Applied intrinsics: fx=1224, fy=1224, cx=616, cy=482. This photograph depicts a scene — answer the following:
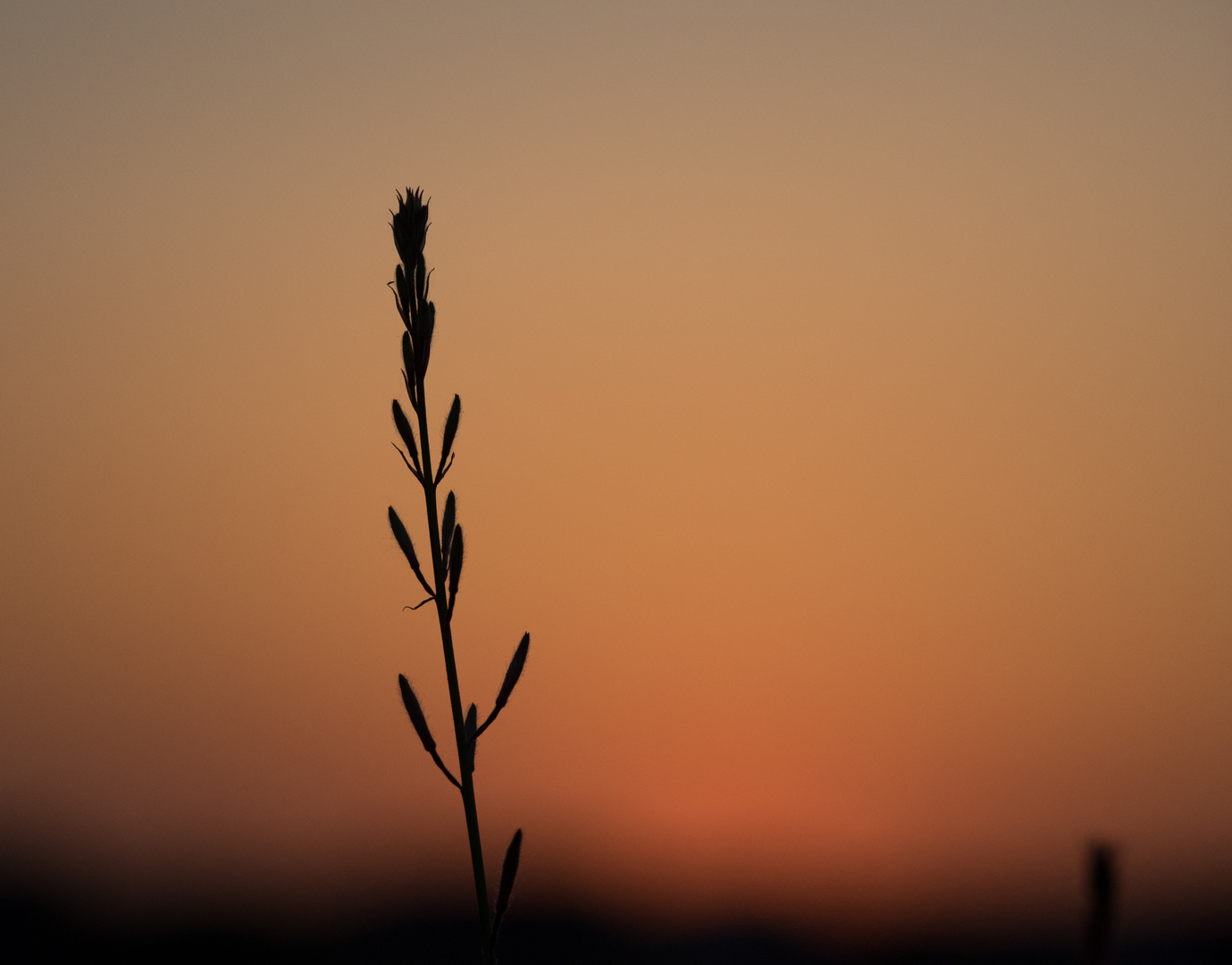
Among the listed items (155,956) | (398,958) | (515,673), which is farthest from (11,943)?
(515,673)

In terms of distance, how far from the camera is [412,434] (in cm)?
269

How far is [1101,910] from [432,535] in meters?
1.82

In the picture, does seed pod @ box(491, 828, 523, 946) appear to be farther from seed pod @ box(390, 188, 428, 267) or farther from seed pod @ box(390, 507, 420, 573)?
seed pod @ box(390, 188, 428, 267)

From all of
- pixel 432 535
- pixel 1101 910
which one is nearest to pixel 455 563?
pixel 432 535

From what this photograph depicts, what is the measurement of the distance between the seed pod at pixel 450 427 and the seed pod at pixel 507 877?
836mm

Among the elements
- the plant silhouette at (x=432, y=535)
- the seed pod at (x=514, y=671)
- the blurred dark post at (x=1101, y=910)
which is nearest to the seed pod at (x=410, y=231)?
the plant silhouette at (x=432, y=535)

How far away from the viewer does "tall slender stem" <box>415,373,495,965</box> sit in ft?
7.25

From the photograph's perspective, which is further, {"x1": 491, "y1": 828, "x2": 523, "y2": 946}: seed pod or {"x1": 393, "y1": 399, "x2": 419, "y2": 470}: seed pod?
{"x1": 393, "y1": 399, "x2": 419, "y2": 470}: seed pod

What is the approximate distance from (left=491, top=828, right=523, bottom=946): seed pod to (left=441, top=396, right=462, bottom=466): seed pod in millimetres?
836

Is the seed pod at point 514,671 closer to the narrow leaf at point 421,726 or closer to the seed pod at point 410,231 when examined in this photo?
the narrow leaf at point 421,726

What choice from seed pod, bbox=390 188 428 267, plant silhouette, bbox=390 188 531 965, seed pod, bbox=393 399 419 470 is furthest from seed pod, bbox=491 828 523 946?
seed pod, bbox=390 188 428 267

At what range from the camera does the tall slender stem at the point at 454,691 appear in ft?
7.25

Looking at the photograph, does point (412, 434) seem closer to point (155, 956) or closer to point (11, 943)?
point (11, 943)

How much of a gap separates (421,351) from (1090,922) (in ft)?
6.85
